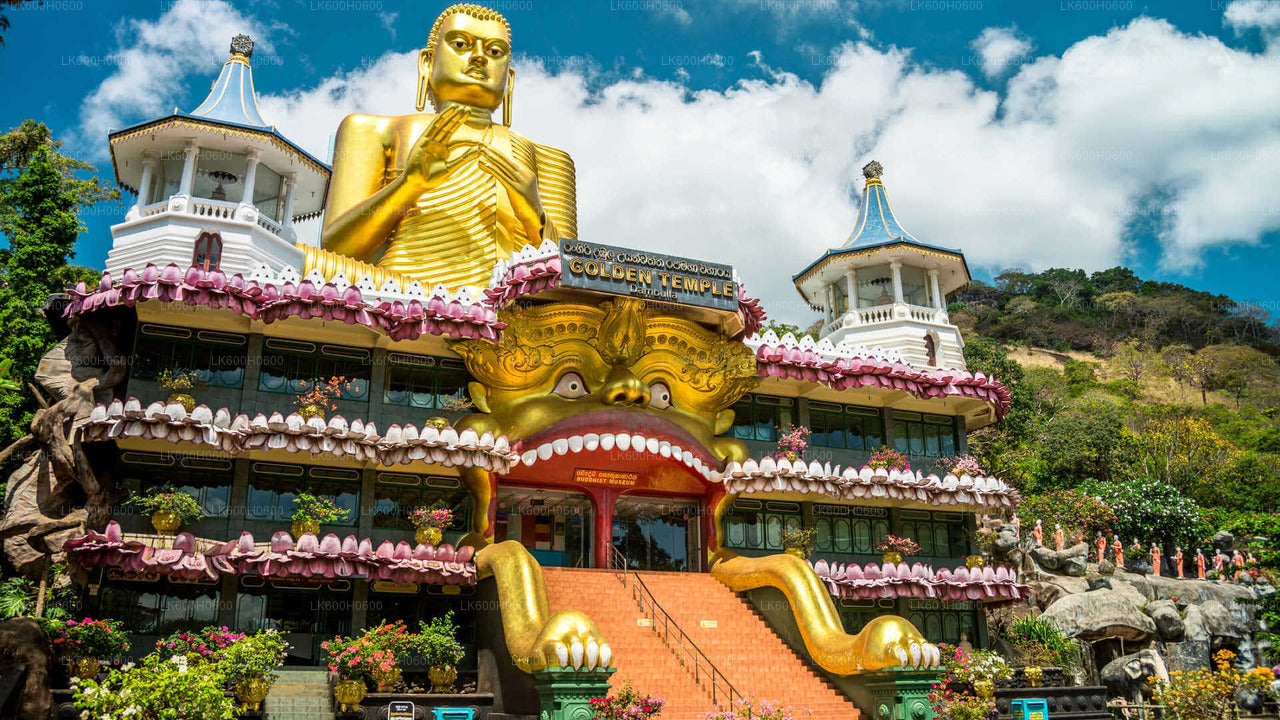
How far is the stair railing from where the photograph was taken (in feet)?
50.1

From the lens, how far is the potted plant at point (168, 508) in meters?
16.6

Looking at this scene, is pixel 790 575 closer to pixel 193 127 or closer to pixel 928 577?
pixel 928 577

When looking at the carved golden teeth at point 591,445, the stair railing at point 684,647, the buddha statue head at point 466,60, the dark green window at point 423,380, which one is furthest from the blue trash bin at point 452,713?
the buddha statue head at point 466,60

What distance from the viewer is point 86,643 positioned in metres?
14.8

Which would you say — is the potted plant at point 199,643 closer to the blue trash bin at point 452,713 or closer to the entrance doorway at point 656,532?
the blue trash bin at point 452,713

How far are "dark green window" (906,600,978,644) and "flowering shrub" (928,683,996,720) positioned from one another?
6824 mm

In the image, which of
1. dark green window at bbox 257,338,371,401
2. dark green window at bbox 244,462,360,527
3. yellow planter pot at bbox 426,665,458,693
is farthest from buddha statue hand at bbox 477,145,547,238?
yellow planter pot at bbox 426,665,458,693

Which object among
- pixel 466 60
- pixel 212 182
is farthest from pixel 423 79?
pixel 212 182

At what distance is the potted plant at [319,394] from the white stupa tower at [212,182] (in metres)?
3.52

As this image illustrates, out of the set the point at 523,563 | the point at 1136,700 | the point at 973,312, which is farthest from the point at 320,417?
the point at 973,312

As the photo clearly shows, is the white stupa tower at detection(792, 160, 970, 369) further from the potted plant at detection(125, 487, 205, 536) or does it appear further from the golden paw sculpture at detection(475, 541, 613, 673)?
the potted plant at detection(125, 487, 205, 536)

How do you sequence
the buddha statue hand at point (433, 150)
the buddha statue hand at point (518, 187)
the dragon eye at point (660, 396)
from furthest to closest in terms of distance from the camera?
the buddha statue hand at point (518, 187) → the buddha statue hand at point (433, 150) → the dragon eye at point (660, 396)

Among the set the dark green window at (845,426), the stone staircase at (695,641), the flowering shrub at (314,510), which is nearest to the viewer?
the stone staircase at (695,641)

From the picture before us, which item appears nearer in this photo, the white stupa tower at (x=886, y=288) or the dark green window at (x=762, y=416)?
the dark green window at (x=762, y=416)
